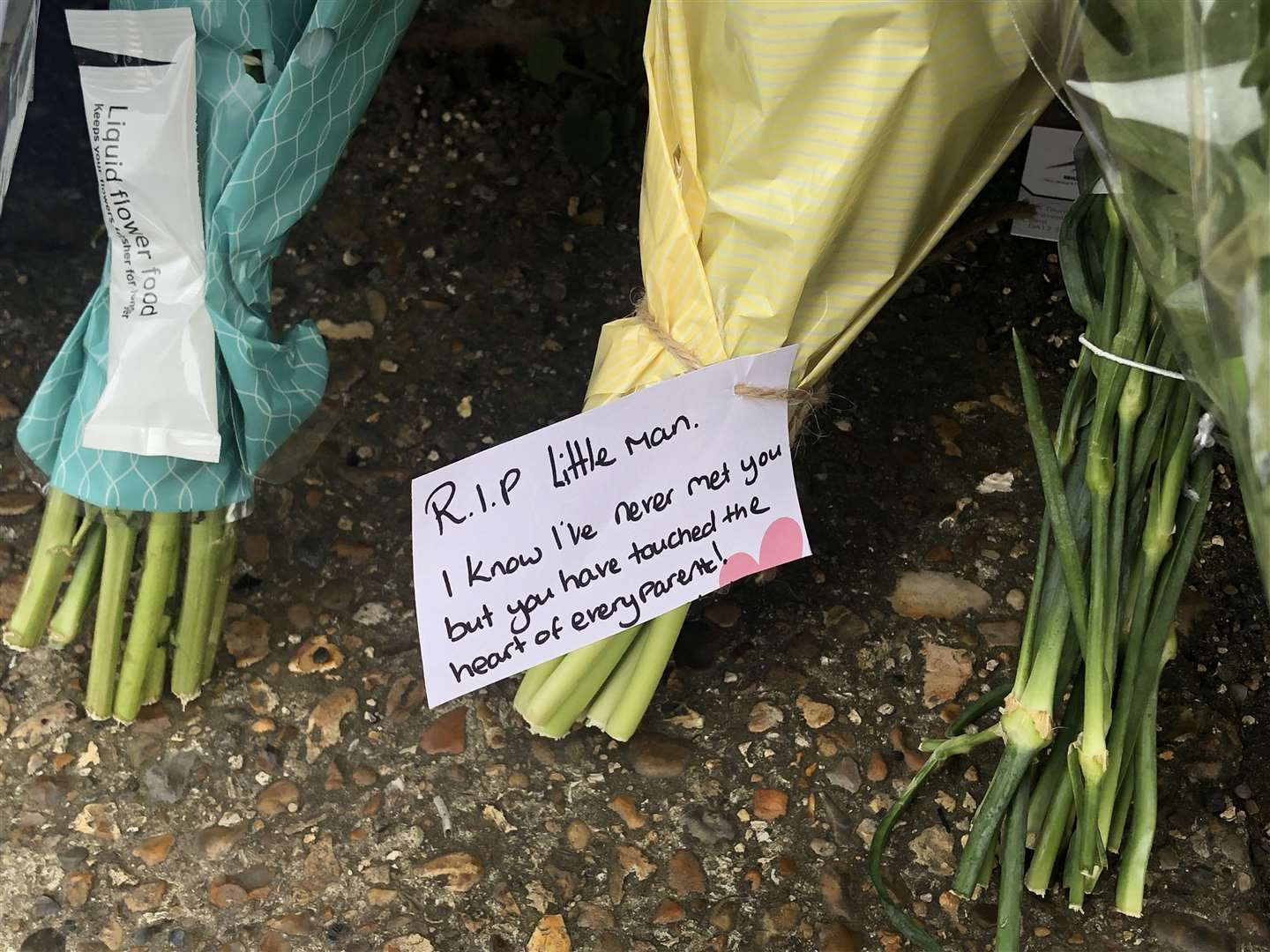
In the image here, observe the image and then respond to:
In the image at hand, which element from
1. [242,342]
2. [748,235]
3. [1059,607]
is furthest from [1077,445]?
[242,342]

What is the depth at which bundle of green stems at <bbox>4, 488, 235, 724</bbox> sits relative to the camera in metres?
0.83

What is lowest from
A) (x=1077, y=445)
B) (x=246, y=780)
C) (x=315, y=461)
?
(x=246, y=780)

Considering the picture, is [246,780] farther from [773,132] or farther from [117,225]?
[773,132]

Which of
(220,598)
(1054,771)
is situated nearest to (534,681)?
(220,598)

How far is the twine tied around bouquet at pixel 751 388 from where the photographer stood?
721 millimetres

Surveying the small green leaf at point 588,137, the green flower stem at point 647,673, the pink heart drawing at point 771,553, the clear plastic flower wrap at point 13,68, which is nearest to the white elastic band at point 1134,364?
the pink heart drawing at point 771,553

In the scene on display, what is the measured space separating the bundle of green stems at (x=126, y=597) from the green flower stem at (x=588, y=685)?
28 centimetres

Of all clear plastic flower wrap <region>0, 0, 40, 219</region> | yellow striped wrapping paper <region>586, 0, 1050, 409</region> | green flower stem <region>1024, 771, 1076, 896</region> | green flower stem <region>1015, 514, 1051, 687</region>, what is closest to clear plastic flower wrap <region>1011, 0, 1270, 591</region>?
yellow striped wrapping paper <region>586, 0, 1050, 409</region>

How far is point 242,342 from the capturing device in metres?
0.75

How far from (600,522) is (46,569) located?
44 cm

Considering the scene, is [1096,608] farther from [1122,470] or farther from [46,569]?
[46,569]

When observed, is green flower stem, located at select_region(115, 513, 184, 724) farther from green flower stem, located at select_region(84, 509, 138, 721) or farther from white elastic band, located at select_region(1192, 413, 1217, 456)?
white elastic band, located at select_region(1192, 413, 1217, 456)

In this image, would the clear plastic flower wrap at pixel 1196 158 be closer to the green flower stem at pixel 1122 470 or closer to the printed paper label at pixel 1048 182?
the green flower stem at pixel 1122 470

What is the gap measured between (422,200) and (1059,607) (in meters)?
0.73
